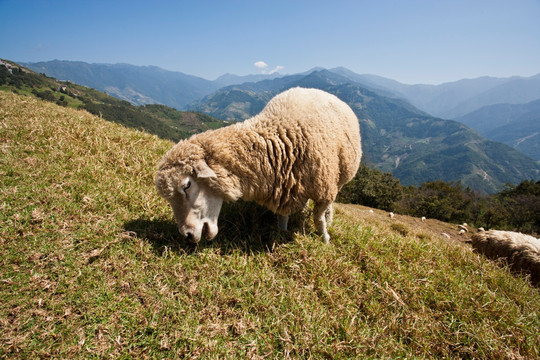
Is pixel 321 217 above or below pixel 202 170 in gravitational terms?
below

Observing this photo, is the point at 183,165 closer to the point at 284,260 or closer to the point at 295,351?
the point at 284,260

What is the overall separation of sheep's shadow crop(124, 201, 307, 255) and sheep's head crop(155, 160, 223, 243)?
Answer: 349 mm

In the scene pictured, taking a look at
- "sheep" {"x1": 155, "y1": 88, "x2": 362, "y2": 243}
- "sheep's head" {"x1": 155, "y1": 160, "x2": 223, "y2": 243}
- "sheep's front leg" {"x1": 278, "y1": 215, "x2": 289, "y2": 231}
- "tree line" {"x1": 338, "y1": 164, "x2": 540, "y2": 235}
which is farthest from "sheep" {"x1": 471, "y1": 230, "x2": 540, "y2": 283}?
"tree line" {"x1": 338, "y1": 164, "x2": 540, "y2": 235}

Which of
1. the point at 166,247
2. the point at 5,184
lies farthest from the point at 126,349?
the point at 5,184

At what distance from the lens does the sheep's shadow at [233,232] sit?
11.7 ft

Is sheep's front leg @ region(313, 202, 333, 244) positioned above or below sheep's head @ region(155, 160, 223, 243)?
below

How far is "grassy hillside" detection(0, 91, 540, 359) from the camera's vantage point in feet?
7.96

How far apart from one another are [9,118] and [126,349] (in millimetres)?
6557

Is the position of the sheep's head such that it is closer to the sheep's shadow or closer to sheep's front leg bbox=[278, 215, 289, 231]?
the sheep's shadow

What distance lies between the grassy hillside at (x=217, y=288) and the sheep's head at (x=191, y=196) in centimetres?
41

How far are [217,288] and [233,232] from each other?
3.82 feet

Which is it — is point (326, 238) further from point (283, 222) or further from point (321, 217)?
point (283, 222)

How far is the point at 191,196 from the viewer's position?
327 cm

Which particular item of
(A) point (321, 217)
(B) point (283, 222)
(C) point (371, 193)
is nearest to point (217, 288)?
(B) point (283, 222)
